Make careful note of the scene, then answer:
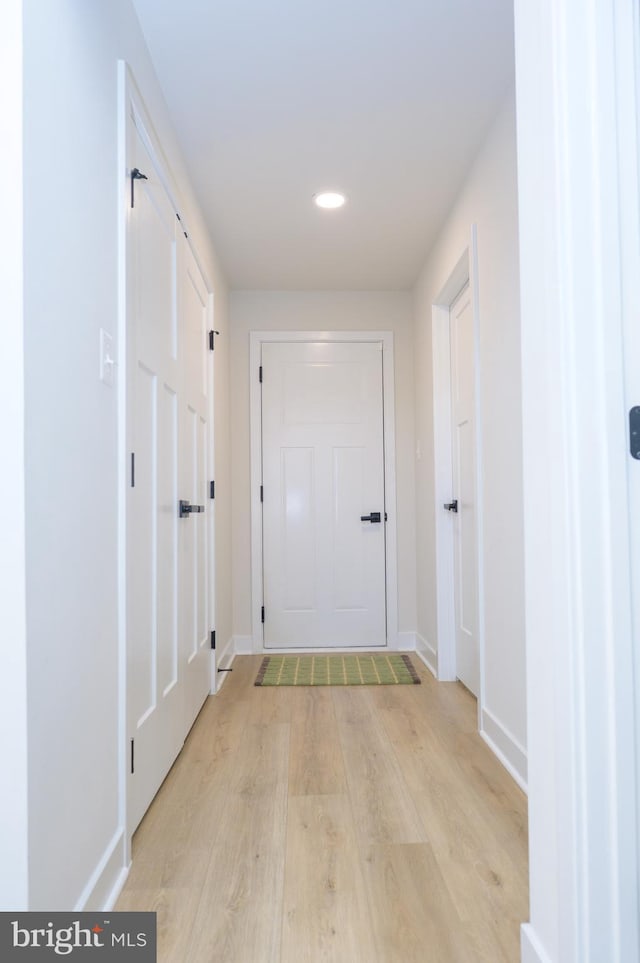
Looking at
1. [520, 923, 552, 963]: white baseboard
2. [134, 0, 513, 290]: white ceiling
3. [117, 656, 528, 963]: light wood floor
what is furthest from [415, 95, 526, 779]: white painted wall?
[520, 923, 552, 963]: white baseboard

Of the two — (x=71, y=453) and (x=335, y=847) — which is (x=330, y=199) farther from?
(x=335, y=847)

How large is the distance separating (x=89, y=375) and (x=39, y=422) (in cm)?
31

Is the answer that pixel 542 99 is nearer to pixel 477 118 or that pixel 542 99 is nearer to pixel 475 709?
pixel 477 118

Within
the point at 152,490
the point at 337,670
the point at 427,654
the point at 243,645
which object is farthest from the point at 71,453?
the point at 243,645

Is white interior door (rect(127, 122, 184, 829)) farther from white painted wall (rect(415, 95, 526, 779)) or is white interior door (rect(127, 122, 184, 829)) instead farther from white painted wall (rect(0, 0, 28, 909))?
white painted wall (rect(415, 95, 526, 779))

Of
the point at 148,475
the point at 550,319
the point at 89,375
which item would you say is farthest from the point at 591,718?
the point at 148,475

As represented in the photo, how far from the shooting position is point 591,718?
3.14ft

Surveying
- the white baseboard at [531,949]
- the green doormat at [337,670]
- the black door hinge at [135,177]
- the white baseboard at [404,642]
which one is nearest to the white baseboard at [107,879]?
the white baseboard at [531,949]

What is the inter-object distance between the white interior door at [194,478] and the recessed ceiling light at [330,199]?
659 millimetres

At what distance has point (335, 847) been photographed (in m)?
1.69

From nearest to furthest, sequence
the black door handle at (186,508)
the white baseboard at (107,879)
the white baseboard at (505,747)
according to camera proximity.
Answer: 1. the white baseboard at (107,879)
2. the white baseboard at (505,747)
3. the black door handle at (186,508)

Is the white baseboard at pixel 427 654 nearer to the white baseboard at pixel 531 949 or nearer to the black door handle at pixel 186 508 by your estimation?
the black door handle at pixel 186 508

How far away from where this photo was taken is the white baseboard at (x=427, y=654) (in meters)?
3.52

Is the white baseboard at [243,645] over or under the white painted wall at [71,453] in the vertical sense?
under
